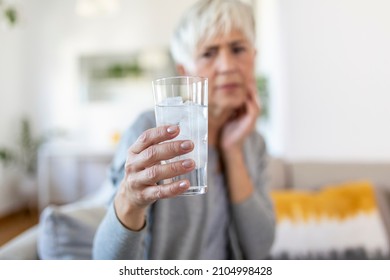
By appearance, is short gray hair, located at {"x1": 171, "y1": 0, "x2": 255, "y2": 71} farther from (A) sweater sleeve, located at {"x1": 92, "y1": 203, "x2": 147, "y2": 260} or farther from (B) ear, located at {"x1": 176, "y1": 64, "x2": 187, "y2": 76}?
(A) sweater sleeve, located at {"x1": 92, "y1": 203, "x2": 147, "y2": 260}

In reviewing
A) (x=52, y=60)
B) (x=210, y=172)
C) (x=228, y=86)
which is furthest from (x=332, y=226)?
(x=52, y=60)

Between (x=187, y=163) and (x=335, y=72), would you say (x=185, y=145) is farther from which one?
(x=335, y=72)

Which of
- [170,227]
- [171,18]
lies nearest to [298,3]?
[171,18]

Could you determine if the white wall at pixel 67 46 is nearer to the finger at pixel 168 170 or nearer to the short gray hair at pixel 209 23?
the short gray hair at pixel 209 23

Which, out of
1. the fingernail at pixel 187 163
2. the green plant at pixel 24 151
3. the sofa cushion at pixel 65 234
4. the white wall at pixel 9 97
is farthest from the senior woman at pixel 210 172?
the green plant at pixel 24 151

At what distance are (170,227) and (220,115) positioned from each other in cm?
18

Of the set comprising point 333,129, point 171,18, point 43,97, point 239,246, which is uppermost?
point 171,18

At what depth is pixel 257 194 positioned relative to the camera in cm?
74

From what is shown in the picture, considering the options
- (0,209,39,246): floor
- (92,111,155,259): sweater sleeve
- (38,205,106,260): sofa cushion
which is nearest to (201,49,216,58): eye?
(92,111,155,259): sweater sleeve

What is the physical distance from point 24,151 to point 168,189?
60 centimetres

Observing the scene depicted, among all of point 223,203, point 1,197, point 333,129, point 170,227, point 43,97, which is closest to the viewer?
point 170,227

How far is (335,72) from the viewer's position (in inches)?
34.0

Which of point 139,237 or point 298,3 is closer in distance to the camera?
point 139,237
